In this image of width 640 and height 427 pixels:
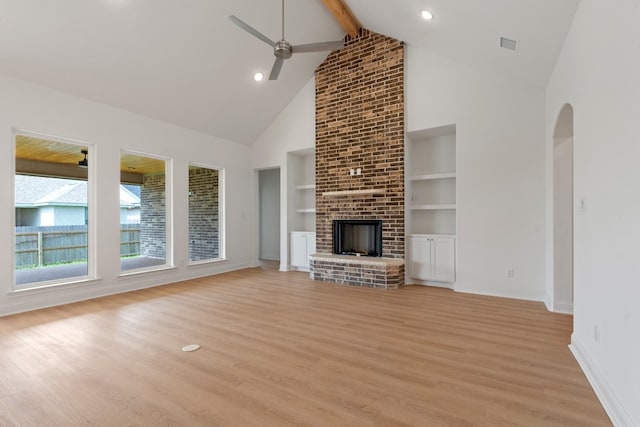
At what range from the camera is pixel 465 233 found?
16.0ft

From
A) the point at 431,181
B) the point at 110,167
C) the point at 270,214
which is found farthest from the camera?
the point at 270,214

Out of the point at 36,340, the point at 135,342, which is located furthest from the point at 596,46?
the point at 36,340

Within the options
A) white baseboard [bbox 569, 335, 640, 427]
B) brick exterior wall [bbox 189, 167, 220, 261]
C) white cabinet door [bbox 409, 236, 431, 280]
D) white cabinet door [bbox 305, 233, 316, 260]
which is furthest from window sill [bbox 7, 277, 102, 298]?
white baseboard [bbox 569, 335, 640, 427]

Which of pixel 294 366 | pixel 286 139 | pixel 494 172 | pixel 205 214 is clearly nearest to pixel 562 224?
pixel 494 172

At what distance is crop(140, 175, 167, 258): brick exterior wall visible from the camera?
575cm

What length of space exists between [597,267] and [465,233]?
2683 mm

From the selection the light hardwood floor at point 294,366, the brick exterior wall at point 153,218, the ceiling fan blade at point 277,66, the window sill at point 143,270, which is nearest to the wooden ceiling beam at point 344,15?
the ceiling fan blade at point 277,66

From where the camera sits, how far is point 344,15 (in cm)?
523

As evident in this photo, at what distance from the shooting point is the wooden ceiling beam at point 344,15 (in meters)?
4.97

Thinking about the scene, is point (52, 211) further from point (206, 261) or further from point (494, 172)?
point (494, 172)

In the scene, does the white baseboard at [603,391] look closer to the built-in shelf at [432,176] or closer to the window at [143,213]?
the built-in shelf at [432,176]

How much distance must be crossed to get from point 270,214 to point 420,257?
15.4ft

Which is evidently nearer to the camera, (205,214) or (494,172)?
(494,172)

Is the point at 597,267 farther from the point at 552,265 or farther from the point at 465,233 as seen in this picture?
the point at 465,233
